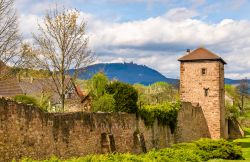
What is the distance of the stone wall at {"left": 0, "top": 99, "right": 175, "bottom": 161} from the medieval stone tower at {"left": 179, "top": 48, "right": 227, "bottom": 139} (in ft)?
56.1

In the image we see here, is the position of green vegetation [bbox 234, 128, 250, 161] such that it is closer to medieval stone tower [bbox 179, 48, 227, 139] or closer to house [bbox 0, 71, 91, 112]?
medieval stone tower [bbox 179, 48, 227, 139]

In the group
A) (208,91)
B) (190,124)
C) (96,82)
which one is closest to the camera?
(96,82)

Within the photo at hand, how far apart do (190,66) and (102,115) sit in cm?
2470

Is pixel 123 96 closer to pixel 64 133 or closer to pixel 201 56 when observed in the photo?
pixel 64 133

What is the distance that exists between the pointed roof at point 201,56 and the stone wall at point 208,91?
406 mm

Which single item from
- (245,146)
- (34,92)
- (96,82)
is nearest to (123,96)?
(96,82)

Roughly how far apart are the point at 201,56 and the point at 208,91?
364 cm

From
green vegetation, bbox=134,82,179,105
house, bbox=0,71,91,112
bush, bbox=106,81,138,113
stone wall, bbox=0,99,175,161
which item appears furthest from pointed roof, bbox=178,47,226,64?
bush, bbox=106,81,138,113

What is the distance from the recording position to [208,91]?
161 feet

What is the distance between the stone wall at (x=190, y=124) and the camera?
4147 centimetres

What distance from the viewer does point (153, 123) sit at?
34.0 m

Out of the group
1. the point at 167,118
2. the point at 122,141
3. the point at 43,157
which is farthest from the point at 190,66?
the point at 43,157

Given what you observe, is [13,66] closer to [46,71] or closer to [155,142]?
[46,71]

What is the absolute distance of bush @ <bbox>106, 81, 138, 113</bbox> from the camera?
30.3 metres
